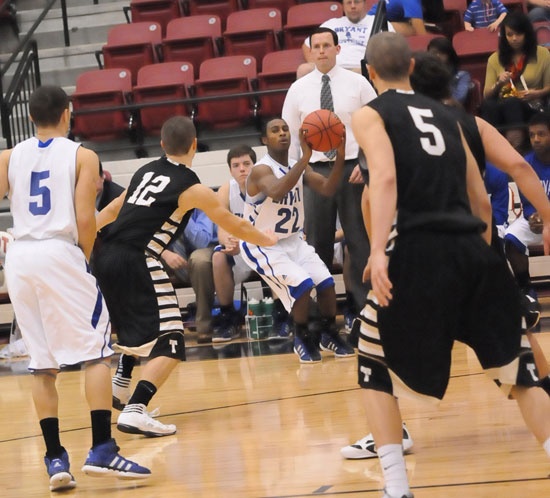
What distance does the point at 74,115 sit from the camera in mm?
10180

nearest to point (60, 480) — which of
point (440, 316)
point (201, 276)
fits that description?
point (440, 316)

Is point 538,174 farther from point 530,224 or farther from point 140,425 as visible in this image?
point 140,425

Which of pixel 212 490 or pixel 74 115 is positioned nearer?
pixel 212 490

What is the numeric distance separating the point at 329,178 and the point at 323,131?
0.42 meters

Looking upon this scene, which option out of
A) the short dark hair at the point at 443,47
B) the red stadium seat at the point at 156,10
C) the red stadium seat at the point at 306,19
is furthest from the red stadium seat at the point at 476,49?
the red stadium seat at the point at 156,10

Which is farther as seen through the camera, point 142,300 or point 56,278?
point 142,300

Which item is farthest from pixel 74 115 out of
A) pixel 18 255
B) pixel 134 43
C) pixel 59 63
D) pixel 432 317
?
pixel 432 317

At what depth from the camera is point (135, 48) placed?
11062mm

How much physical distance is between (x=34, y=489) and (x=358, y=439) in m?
1.40

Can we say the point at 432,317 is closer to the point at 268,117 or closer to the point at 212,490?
the point at 212,490

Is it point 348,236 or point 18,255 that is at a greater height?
point 18,255

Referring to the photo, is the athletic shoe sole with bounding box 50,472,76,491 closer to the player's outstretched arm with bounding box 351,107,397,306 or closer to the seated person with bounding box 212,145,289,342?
the player's outstretched arm with bounding box 351,107,397,306

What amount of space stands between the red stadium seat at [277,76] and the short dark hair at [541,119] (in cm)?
284

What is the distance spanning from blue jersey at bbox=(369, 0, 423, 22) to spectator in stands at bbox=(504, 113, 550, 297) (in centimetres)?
233
